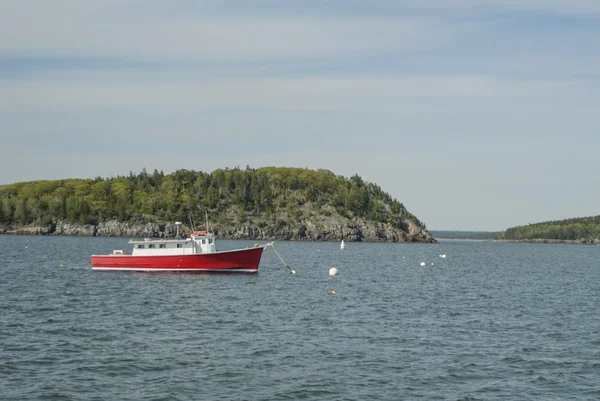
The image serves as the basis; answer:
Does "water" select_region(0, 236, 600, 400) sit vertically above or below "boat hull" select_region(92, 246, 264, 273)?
below

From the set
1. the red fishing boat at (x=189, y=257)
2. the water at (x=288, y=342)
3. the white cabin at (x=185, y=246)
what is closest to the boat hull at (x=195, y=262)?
the red fishing boat at (x=189, y=257)

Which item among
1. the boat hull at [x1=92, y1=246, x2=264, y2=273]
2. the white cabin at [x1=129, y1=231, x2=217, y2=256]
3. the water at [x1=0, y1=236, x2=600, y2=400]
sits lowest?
the water at [x1=0, y1=236, x2=600, y2=400]

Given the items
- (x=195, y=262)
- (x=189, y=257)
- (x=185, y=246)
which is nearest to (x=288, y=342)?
(x=189, y=257)

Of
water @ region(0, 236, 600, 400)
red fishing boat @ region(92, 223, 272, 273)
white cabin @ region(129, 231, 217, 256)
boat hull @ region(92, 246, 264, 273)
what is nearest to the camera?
water @ region(0, 236, 600, 400)

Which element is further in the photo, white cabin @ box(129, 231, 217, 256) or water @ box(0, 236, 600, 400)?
white cabin @ box(129, 231, 217, 256)

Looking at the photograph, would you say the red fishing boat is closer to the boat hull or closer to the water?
the boat hull

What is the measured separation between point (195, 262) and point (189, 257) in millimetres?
802

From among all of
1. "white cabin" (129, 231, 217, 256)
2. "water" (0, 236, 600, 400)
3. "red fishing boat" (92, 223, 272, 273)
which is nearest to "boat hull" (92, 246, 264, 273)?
"red fishing boat" (92, 223, 272, 273)

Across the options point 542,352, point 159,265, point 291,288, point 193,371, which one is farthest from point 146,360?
point 159,265

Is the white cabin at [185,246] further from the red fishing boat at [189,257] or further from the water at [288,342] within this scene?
the water at [288,342]

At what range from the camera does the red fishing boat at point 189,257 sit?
7019 centimetres

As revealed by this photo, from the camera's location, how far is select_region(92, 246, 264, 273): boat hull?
230 ft

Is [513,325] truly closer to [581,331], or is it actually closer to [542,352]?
[581,331]

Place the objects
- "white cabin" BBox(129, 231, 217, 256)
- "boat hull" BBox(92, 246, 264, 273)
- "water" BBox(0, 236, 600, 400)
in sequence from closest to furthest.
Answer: "water" BBox(0, 236, 600, 400)
"boat hull" BBox(92, 246, 264, 273)
"white cabin" BBox(129, 231, 217, 256)
